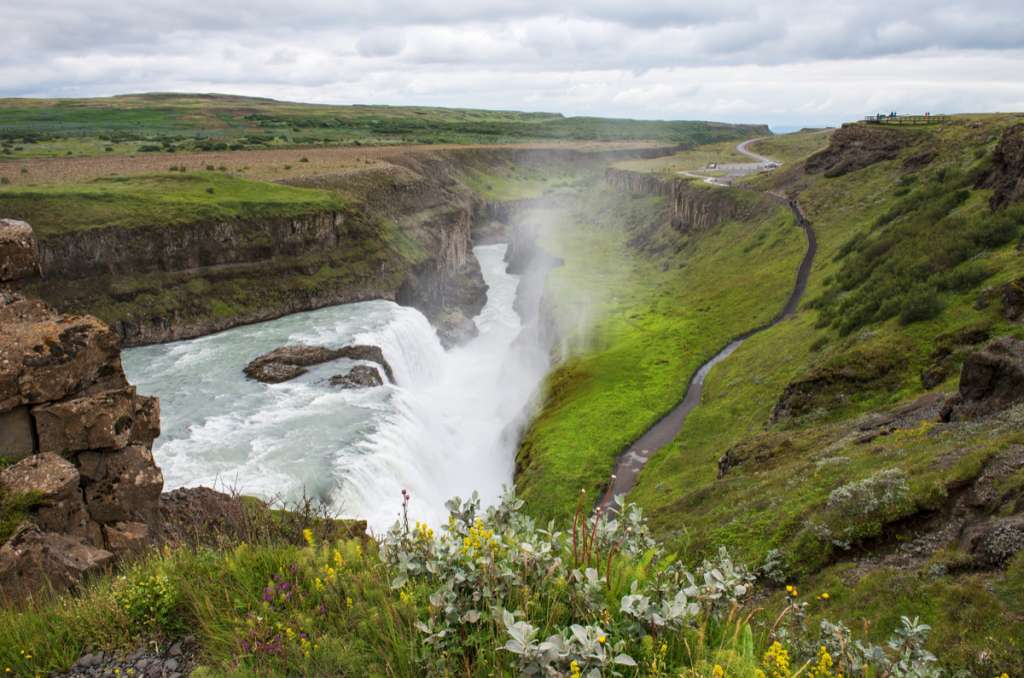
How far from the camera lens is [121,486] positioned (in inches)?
642

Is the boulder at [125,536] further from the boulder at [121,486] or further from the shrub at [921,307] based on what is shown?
the shrub at [921,307]

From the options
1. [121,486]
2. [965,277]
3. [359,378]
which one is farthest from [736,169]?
[121,486]

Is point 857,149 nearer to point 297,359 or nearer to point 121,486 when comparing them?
point 297,359

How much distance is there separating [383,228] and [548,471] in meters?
53.5

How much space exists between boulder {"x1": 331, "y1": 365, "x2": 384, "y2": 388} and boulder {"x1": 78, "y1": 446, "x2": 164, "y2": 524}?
31.0 meters

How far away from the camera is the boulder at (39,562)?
11.8m

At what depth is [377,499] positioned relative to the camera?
1385 inches

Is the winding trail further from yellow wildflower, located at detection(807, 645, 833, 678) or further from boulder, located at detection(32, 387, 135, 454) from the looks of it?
yellow wildflower, located at detection(807, 645, 833, 678)

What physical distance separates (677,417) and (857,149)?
2624 inches

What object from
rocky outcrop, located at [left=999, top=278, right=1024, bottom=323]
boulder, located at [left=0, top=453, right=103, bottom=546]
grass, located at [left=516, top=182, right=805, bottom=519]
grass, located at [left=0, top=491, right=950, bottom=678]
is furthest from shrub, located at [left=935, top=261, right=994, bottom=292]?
boulder, located at [left=0, top=453, right=103, bottom=546]

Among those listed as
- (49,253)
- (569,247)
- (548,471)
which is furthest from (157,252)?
(569,247)

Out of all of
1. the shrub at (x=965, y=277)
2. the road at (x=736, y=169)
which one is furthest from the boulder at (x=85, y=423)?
the road at (x=736, y=169)

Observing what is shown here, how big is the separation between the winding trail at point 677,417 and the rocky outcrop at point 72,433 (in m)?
17.7

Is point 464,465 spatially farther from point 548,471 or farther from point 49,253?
point 49,253
